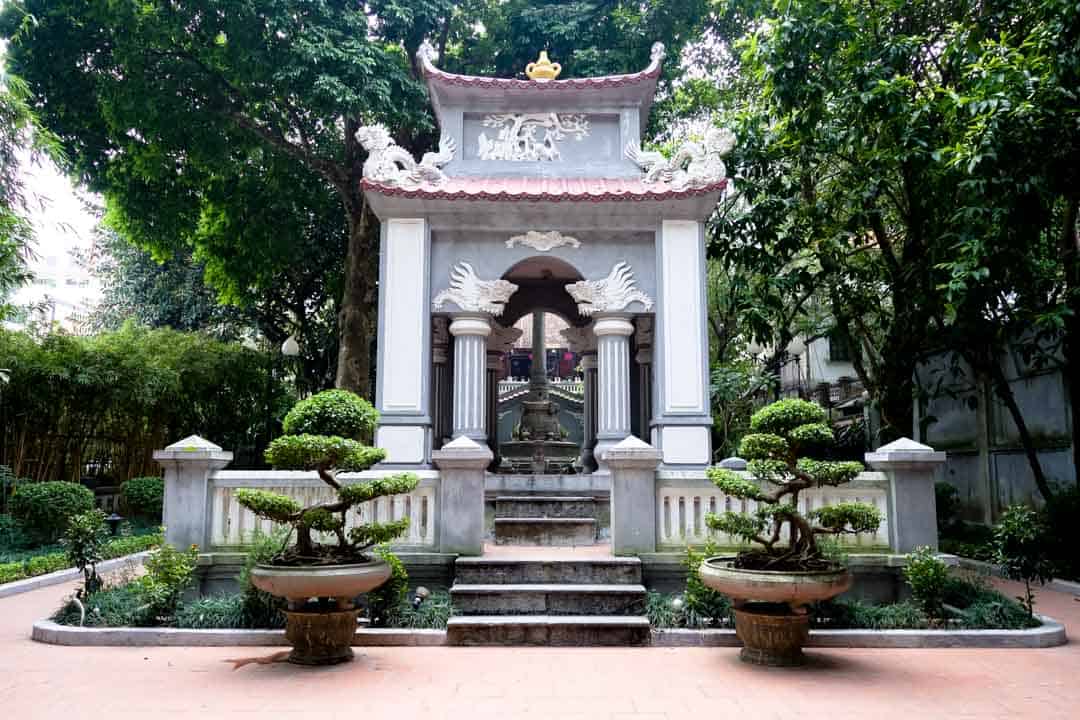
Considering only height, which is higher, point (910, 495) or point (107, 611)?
point (910, 495)

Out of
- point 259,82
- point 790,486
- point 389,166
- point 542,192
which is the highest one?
point 259,82

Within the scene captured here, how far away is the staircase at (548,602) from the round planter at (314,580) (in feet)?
3.42

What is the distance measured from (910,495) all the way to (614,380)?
3743 millimetres

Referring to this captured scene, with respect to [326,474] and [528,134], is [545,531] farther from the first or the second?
[528,134]

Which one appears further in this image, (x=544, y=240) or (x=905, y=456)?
(x=544, y=240)

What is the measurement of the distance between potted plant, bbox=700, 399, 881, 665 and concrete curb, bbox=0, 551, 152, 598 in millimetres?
5805

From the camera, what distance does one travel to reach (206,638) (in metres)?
6.16

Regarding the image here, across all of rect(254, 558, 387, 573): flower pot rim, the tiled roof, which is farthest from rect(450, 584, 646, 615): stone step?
the tiled roof

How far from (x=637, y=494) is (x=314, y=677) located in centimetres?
309

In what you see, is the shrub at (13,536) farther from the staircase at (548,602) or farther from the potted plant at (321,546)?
the staircase at (548,602)

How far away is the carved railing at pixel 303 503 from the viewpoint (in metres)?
7.06

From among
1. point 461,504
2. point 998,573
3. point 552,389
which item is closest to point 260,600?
point 461,504

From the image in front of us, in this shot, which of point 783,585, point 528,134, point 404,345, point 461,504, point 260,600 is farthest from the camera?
point 528,134

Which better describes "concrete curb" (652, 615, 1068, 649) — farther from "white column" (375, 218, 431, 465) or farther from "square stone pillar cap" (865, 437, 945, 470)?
"white column" (375, 218, 431, 465)
